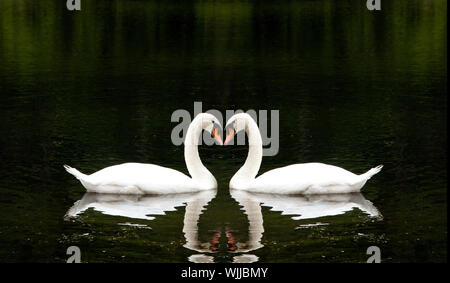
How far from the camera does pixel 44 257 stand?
47.4 feet

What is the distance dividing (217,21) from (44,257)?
4942cm

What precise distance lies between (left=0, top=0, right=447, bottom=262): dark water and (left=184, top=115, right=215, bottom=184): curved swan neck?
1.67ft

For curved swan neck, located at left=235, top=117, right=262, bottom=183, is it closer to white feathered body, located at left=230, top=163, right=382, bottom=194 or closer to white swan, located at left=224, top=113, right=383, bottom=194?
white swan, located at left=224, top=113, right=383, bottom=194

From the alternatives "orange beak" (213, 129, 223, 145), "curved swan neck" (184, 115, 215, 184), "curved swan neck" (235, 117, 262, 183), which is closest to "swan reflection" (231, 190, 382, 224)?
"curved swan neck" (235, 117, 262, 183)

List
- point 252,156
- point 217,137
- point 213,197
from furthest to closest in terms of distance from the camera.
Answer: point 252,156 → point 217,137 → point 213,197

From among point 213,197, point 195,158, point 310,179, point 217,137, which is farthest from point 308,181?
point 195,158

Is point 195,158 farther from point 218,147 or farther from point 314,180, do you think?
point 218,147

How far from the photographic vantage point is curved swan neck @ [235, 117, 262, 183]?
1891cm

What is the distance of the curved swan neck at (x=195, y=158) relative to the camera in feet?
61.5

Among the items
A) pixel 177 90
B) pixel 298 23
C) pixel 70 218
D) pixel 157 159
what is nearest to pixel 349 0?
pixel 298 23

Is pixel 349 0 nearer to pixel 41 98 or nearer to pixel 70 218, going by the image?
A: pixel 41 98

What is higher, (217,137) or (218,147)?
(217,137)

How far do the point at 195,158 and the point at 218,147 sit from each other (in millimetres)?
4276

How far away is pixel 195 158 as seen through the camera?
61.6 feet
